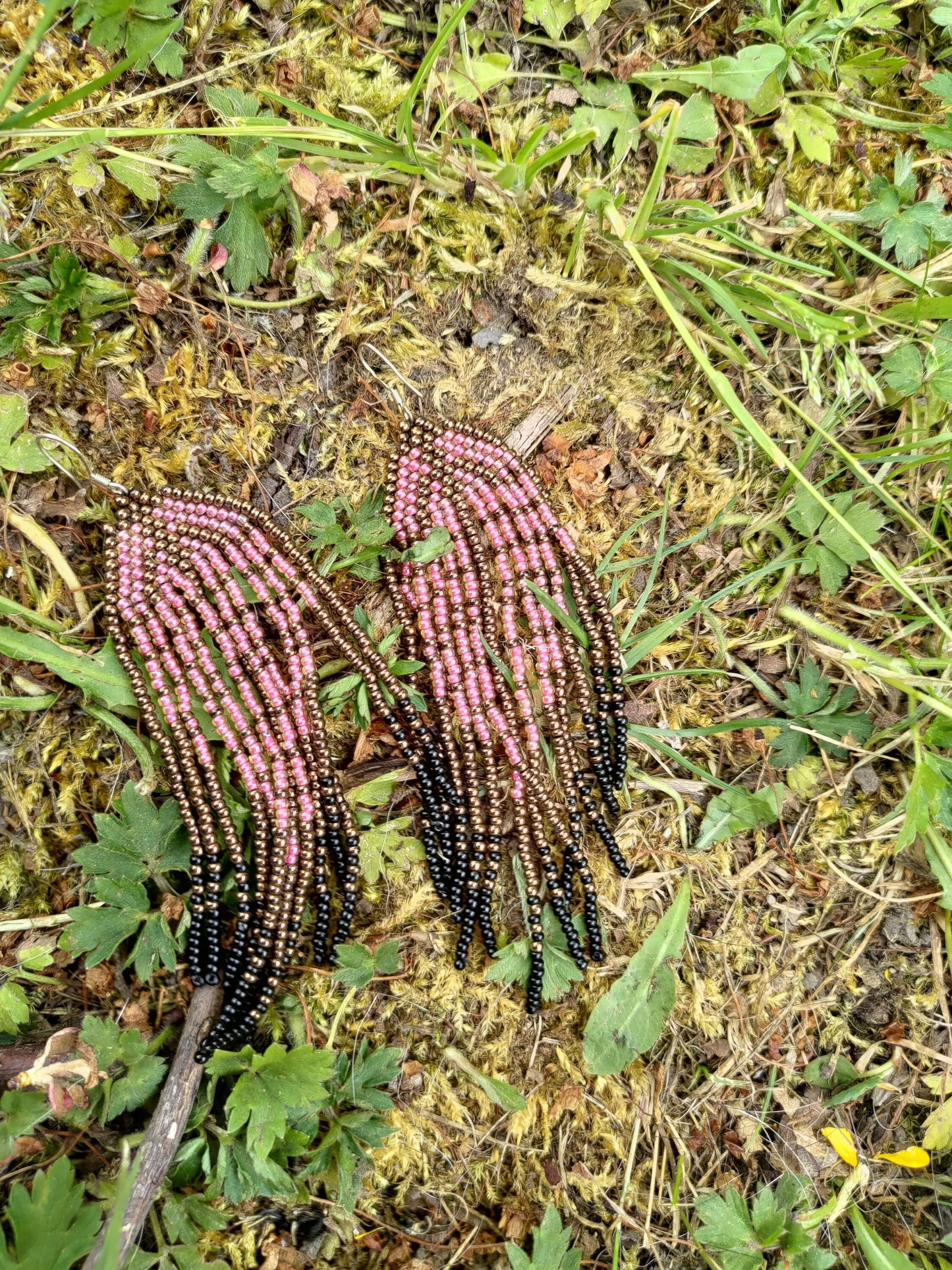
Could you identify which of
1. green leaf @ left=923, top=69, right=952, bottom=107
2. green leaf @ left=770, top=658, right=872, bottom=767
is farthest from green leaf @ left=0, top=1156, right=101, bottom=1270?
green leaf @ left=923, top=69, right=952, bottom=107

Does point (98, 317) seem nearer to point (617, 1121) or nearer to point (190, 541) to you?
point (190, 541)

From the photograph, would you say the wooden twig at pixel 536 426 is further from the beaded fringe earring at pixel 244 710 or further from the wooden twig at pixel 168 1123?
the wooden twig at pixel 168 1123

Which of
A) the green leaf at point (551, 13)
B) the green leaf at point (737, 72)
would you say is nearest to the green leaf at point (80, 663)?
the green leaf at point (551, 13)

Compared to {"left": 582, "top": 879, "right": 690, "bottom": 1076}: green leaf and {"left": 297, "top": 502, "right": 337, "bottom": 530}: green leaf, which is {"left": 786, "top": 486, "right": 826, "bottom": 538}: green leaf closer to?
{"left": 582, "top": 879, "right": 690, "bottom": 1076}: green leaf

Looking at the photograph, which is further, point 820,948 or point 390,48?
point 820,948

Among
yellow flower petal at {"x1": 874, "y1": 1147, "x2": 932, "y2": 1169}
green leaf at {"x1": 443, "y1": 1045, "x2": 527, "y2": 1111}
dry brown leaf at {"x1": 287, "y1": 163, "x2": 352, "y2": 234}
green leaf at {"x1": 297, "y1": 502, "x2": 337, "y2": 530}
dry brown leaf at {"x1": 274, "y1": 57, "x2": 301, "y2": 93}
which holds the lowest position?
yellow flower petal at {"x1": 874, "y1": 1147, "x2": 932, "y2": 1169}

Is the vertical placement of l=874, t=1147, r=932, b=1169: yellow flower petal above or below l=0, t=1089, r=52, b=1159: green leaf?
below

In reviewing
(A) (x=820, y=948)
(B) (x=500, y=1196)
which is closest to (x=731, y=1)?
(A) (x=820, y=948)
